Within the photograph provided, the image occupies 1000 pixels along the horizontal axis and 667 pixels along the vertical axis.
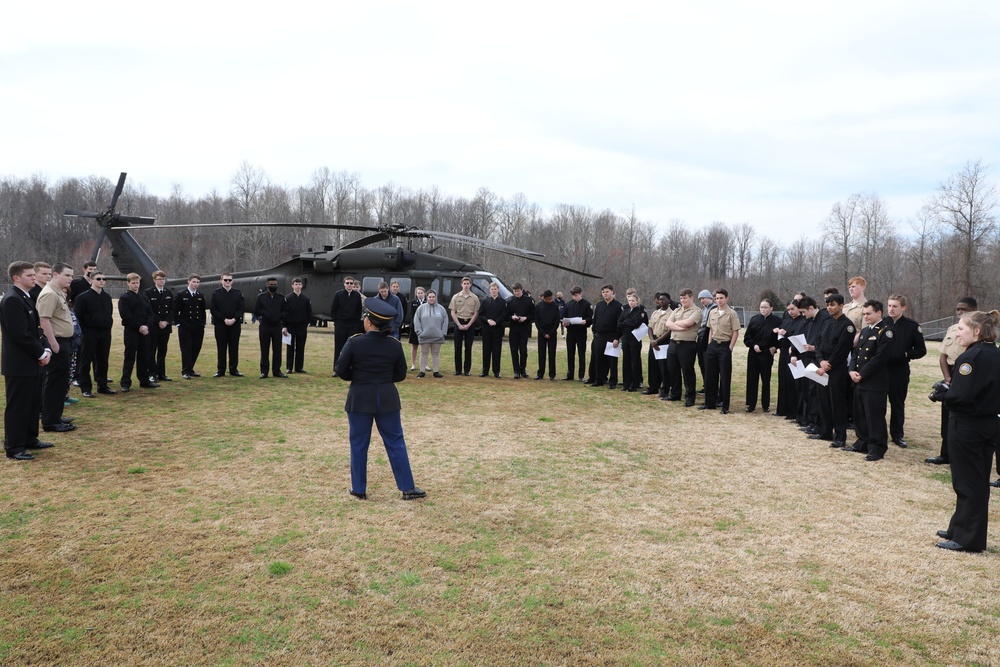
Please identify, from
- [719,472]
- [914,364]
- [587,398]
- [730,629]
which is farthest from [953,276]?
[730,629]

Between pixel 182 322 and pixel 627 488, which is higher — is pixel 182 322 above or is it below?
above

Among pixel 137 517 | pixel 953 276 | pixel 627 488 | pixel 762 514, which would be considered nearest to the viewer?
pixel 137 517

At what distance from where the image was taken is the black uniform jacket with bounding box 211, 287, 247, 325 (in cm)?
1174

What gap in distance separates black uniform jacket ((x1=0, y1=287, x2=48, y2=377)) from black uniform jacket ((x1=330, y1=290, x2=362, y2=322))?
6.29 m

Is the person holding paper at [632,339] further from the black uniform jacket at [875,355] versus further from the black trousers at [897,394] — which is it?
the black uniform jacket at [875,355]

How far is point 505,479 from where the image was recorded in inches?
236

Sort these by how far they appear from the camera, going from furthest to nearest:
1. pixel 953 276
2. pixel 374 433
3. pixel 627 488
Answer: pixel 953 276 → pixel 374 433 → pixel 627 488

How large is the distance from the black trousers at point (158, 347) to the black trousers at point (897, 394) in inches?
419

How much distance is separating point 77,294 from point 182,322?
1814 millimetres

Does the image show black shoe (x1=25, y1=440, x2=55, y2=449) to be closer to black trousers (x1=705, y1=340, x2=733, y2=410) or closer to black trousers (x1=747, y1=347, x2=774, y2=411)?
black trousers (x1=705, y1=340, x2=733, y2=410)

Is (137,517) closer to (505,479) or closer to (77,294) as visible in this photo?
(505,479)

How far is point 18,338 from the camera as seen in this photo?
20.4ft

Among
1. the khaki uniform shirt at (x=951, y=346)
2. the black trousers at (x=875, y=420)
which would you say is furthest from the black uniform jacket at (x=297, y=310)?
the khaki uniform shirt at (x=951, y=346)

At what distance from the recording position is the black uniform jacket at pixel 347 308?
12516mm
